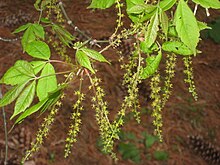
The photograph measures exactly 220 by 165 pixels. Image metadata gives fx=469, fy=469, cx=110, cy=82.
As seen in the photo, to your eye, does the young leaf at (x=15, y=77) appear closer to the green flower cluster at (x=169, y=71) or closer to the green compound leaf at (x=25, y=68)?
the green compound leaf at (x=25, y=68)

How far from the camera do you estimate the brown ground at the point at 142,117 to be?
9.96 ft

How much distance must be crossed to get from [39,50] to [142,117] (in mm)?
2171

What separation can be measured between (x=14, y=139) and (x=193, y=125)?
1248 mm

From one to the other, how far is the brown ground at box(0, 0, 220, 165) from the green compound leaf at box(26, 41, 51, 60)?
1890 millimetres

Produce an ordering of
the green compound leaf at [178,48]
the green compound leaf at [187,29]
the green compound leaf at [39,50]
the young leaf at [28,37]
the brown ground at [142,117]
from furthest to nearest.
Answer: the brown ground at [142,117] → the young leaf at [28,37] → the green compound leaf at [39,50] → the green compound leaf at [178,48] → the green compound leaf at [187,29]

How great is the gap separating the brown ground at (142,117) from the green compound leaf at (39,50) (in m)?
1.89

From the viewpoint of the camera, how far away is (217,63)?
3760 mm

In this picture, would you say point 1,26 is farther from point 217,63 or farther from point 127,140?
point 217,63

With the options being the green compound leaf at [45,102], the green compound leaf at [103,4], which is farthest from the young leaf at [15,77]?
the green compound leaf at [103,4]

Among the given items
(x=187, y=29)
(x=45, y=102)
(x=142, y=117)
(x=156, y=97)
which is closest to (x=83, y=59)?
(x=45, y=102)

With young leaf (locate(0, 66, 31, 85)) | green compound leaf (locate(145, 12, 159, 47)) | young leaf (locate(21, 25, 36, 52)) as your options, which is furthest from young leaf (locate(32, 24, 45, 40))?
green compound leaf (locate(145, 12, 159, 47))

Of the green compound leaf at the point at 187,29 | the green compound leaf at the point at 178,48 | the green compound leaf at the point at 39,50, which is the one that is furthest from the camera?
the green compound leaf at the point at 39,50

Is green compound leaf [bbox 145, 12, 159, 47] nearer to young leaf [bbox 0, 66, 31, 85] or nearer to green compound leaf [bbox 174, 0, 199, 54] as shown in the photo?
green compound leaf [bbox 174, 0, 199, 54]

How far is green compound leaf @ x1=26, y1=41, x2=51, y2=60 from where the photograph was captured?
3.73 ft
